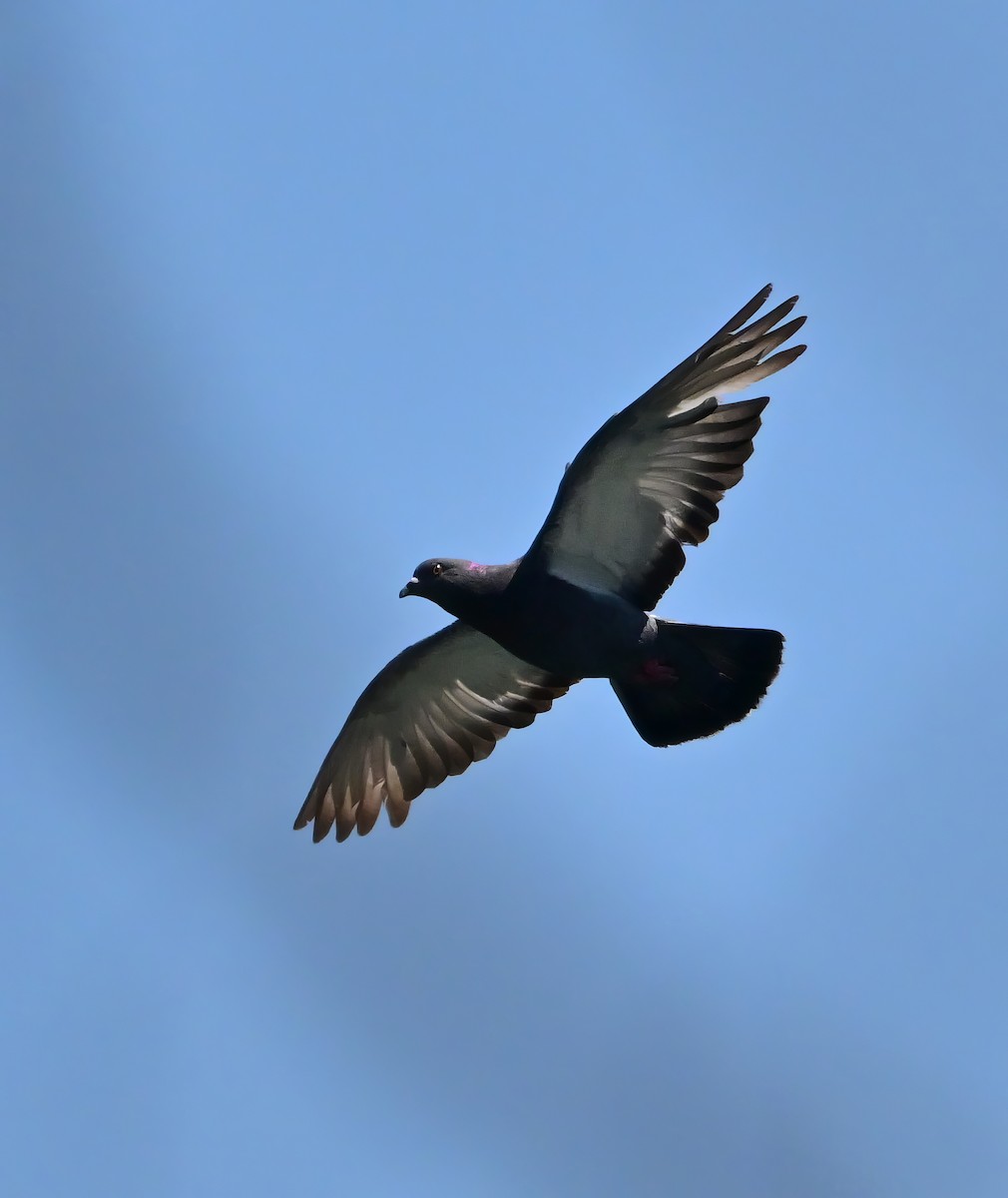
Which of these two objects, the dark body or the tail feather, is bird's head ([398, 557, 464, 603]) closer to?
the dark body

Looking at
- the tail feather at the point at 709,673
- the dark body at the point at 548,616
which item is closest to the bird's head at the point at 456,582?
the dark body at the point at 548,616

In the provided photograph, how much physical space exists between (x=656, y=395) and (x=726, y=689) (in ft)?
6.60

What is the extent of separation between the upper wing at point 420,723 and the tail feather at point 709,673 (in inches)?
64.7

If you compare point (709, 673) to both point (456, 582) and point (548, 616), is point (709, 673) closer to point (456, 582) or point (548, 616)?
point (548, 616)

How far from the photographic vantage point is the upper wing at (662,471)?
11000mm

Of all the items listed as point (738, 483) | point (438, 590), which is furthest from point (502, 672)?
point (738, 483)

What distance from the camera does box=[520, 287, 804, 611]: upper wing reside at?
1100 centimetres

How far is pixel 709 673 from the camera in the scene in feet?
37.4

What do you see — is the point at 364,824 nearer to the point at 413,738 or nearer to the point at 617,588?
the point at 413,738

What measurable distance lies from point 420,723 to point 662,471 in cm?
322

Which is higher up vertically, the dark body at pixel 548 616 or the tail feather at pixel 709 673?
the tail feather at pixel 709 673

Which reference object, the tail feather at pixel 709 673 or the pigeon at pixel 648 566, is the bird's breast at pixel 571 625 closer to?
the pigeon at pixel 648 566

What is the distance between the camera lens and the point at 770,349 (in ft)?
36.1

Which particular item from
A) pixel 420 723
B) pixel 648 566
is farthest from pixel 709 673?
pixel 420 723
